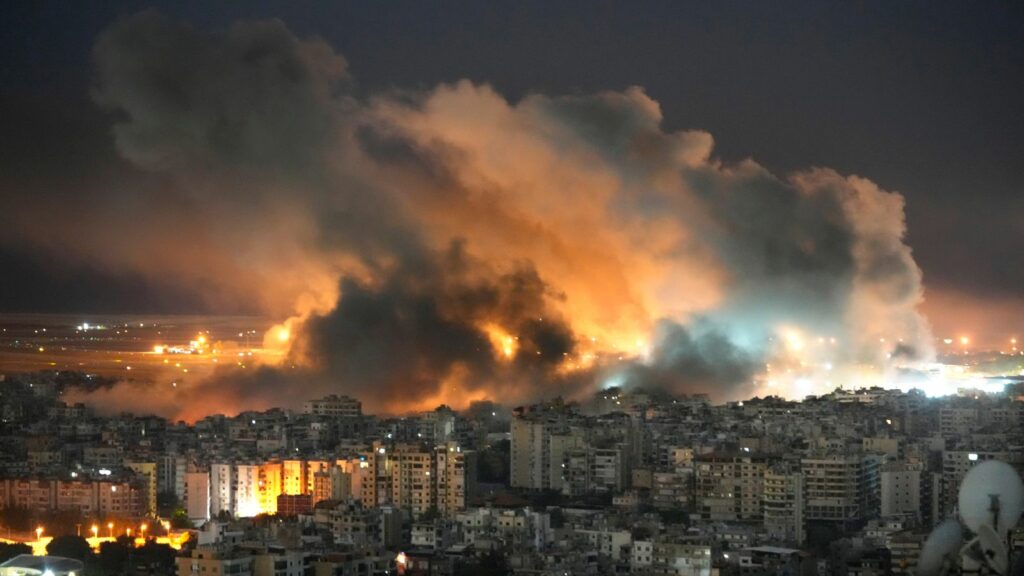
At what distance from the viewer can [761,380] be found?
23.0m

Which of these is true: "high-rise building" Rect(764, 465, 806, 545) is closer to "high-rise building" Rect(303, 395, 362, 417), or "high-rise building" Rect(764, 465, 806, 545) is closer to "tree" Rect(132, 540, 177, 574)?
"tree" Rect(132, 540, 177, 574)

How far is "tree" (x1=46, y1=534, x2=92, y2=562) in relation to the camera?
1286 centimetres

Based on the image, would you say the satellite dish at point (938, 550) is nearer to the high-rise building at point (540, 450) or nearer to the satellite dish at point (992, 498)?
the satellite dish at point (992, 498)

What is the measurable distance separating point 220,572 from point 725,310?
12.1 m

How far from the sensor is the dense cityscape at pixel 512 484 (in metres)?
12.7

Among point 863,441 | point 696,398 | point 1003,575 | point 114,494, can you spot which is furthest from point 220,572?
point 696,398

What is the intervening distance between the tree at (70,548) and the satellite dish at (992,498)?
22.4ft

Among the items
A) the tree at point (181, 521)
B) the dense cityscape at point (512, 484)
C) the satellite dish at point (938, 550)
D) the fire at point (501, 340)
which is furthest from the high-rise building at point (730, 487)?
the satellite dish at point (938, 550)

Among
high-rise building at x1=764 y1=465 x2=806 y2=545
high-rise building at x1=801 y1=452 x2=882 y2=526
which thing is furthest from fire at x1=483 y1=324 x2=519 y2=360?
high-rise building at x1=764 y1=465 x2=806 y2=545

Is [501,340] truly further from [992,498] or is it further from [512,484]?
[992,498]

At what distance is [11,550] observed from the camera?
12.9m

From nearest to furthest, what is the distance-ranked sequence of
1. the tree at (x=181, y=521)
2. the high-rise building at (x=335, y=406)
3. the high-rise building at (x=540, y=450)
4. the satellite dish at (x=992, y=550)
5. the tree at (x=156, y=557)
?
1. the satellite dish at (x=992, y=550)
2. the tree at (x=156, y=557)
3. the tree at (x=181, y=521)
4. the high-rise building at (x=540, y=450)
5. the high-rise building at (x=335, y=406)

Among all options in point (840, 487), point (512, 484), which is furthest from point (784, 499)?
point (512, 484)

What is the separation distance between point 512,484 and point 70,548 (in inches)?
198
